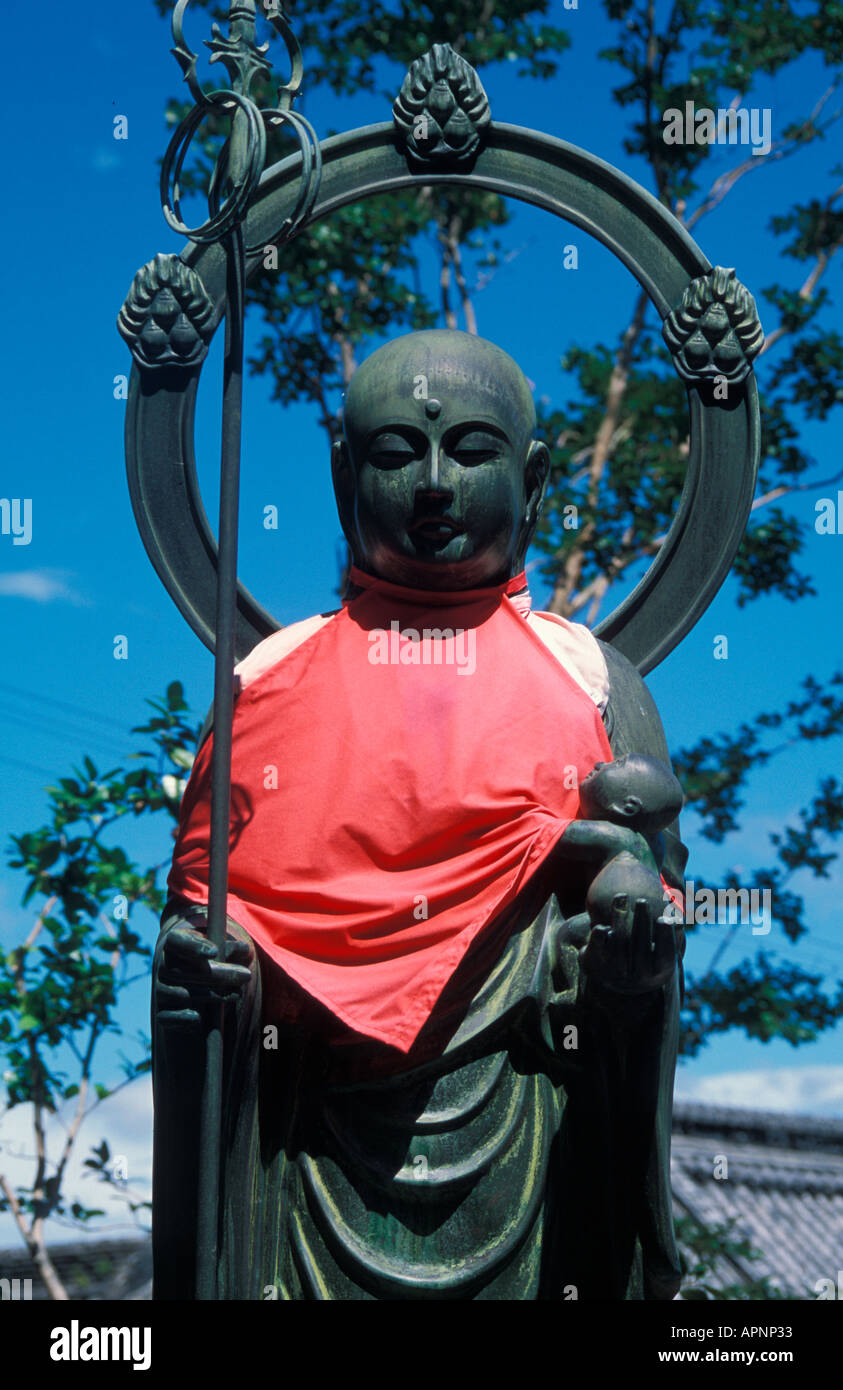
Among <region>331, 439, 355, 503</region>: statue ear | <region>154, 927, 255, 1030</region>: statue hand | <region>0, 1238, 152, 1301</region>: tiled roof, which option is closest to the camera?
<region>154, 927, 255, 1030</region>: statue hand

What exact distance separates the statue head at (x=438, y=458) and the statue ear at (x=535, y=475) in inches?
2.2

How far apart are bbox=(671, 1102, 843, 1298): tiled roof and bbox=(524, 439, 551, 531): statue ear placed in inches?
379

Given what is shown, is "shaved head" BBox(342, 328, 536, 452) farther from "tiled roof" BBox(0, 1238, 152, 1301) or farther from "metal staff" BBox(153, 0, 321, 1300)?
"tiled roof" BBox(0, 1238, 152, 1301)

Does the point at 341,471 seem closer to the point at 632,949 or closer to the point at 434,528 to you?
the point at 434,528

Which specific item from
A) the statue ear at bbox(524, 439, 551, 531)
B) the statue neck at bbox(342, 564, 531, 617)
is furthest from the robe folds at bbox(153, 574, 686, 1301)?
the statue ear at bbox(524, 439, 551, 531)

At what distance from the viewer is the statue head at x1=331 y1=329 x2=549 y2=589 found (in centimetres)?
408

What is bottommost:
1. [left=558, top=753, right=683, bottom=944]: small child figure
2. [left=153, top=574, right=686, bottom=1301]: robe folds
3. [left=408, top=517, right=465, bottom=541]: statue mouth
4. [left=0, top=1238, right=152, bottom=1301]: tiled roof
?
[left=0, top=1238, right=152, bottom=1301]: tiled roof

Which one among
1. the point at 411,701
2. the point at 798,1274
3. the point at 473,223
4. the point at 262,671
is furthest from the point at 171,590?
the point at 798,1274

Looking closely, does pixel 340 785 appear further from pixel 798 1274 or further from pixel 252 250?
pixel 798 1274

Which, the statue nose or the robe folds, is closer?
the robe folds

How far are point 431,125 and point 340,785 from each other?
5.94 ft

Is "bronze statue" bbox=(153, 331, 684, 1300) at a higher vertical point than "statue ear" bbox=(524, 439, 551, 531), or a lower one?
lower

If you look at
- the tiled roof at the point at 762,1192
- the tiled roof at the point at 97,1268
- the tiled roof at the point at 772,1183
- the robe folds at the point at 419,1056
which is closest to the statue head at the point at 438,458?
the robe folds at the point at 419,1056

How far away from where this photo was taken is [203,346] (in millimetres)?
4516
